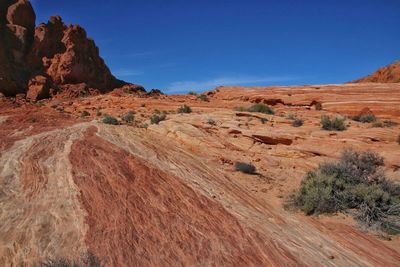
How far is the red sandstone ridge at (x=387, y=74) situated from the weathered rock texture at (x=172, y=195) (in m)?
33.2

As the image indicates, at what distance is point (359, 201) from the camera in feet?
34.0

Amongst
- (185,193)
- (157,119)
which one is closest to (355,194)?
(185,193)

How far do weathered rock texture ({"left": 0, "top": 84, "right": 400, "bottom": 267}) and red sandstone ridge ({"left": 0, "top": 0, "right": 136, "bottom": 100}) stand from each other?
Answer: 17.8 meters

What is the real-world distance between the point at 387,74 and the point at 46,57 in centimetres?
3584

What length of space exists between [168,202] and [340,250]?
3.45m

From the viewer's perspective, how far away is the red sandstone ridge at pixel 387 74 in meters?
45.1

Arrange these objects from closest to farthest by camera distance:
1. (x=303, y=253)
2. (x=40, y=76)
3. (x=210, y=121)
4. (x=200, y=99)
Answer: (x=303, y=253) < (x=210, y=121) < (x=200, y=99) < (x=40, y=76)

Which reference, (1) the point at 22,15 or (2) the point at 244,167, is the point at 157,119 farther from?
(1) the point at 22,15

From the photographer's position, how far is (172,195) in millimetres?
8695

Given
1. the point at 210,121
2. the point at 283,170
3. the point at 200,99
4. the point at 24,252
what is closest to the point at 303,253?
the point at 24,252

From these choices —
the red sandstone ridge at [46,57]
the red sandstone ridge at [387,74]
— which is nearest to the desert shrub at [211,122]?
the red sandstone ridge at [46,57]

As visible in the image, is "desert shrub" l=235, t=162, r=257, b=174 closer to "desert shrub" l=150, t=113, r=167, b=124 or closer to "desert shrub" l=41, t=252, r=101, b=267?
"desert shrub" l=150, t=113, r=167, b=124

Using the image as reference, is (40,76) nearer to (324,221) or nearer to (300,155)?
(300,155)

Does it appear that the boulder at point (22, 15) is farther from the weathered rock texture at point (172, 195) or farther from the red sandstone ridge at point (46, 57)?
the weathered rock texture at point (172, 195)
